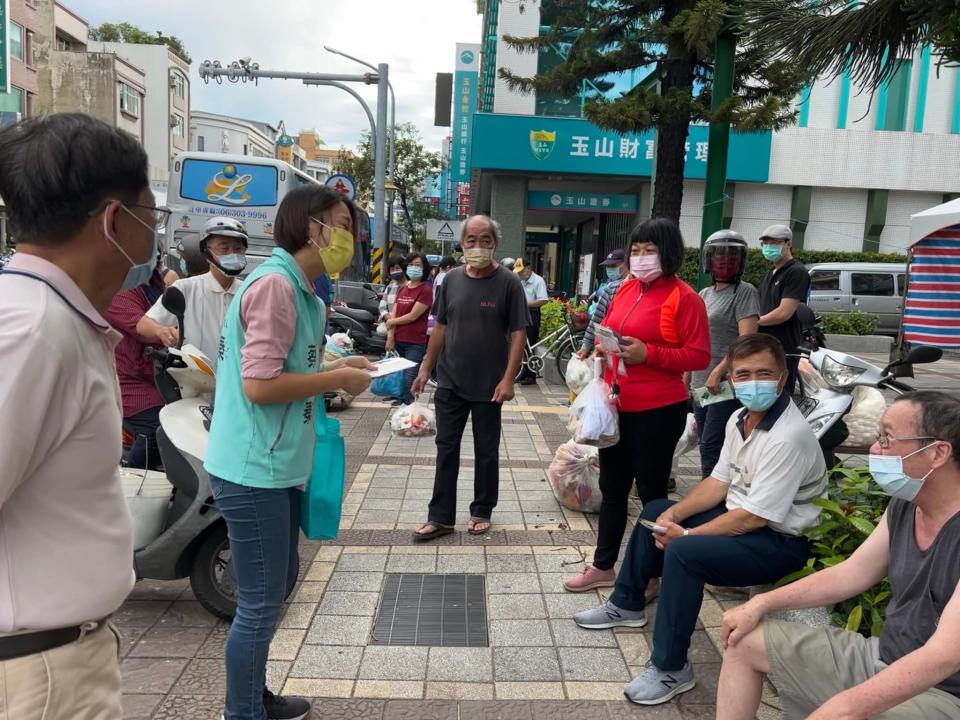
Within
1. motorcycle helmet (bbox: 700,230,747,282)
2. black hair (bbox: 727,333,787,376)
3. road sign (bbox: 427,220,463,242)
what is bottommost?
black hair (bbox: 727,333,787,376)

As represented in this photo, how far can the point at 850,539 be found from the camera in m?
2.85

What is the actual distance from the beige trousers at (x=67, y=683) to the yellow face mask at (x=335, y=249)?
1.33 m

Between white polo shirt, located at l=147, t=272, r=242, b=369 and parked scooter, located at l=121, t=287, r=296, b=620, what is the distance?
0.33 m

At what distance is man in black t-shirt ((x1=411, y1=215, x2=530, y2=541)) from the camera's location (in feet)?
14.2

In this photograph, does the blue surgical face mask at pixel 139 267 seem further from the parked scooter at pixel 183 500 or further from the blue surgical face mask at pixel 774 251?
the blue surgical face mask at pixel 774 251

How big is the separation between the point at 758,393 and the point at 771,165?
17.8 metres

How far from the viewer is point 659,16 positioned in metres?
7.79

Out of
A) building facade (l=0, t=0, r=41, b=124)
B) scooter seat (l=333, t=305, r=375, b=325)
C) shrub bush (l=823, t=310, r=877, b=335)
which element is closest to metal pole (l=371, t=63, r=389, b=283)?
scooter seat (l=333, t=305, r=375, b=325)

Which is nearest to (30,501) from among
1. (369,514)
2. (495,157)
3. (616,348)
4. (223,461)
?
(223,461)

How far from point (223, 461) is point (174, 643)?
1395 mm

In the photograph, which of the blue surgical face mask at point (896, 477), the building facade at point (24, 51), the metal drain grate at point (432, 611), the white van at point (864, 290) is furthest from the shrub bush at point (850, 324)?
the building facade at point (24, 51)

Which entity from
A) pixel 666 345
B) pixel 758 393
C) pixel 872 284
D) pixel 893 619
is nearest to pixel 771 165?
pixel 872 284

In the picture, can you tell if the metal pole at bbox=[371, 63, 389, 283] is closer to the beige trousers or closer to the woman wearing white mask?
the woman wearing white mask

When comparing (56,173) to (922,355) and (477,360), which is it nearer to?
(477,360)
